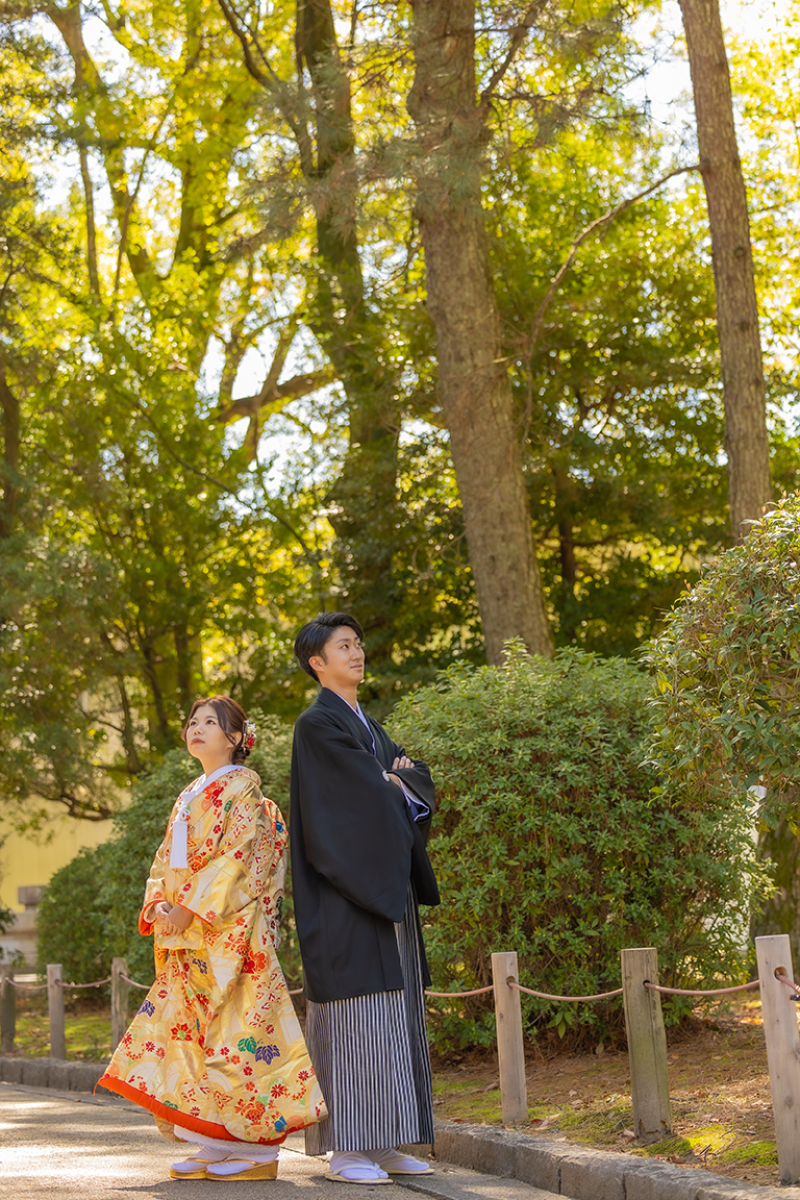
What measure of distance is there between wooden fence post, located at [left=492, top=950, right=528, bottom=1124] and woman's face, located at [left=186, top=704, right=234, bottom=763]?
1496 millimetres

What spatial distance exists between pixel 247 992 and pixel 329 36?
12762 mm

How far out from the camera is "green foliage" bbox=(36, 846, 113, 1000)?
1137 cm

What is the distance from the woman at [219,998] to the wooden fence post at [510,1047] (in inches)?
38.1

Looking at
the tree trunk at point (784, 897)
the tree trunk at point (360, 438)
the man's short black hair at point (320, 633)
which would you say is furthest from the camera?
the tree trunk at point (360, 438)

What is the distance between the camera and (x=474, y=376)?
387 inches

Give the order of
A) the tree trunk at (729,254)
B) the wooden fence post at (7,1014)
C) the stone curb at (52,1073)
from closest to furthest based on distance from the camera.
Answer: the stone curb at (52,1073) → the tree trunk at (729,254) → the wooden fence post at (7,1014)

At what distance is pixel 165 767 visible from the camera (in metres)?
9.52

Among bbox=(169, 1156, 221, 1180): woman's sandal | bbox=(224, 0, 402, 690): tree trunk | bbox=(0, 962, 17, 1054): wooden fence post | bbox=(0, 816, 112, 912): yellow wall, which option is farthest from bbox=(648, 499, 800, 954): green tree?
bbox=(0, 816, 112, 912): yellow wall

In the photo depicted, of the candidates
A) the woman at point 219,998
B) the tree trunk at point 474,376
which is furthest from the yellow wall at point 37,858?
the woman at point 219,998

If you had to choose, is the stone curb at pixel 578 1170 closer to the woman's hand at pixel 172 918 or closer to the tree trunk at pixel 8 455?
the woman's hand at pixel 172 918

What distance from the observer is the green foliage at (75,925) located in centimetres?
1137

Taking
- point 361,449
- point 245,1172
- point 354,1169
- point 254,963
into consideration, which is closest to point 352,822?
point 254,963

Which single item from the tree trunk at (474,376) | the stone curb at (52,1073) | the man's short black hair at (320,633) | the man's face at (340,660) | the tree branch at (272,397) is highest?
the tree branch at (272,397)

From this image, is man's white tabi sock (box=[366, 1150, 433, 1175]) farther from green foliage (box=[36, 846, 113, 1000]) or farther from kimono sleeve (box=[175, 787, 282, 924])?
green foliage (box=[36, 846, 113, 1000])
